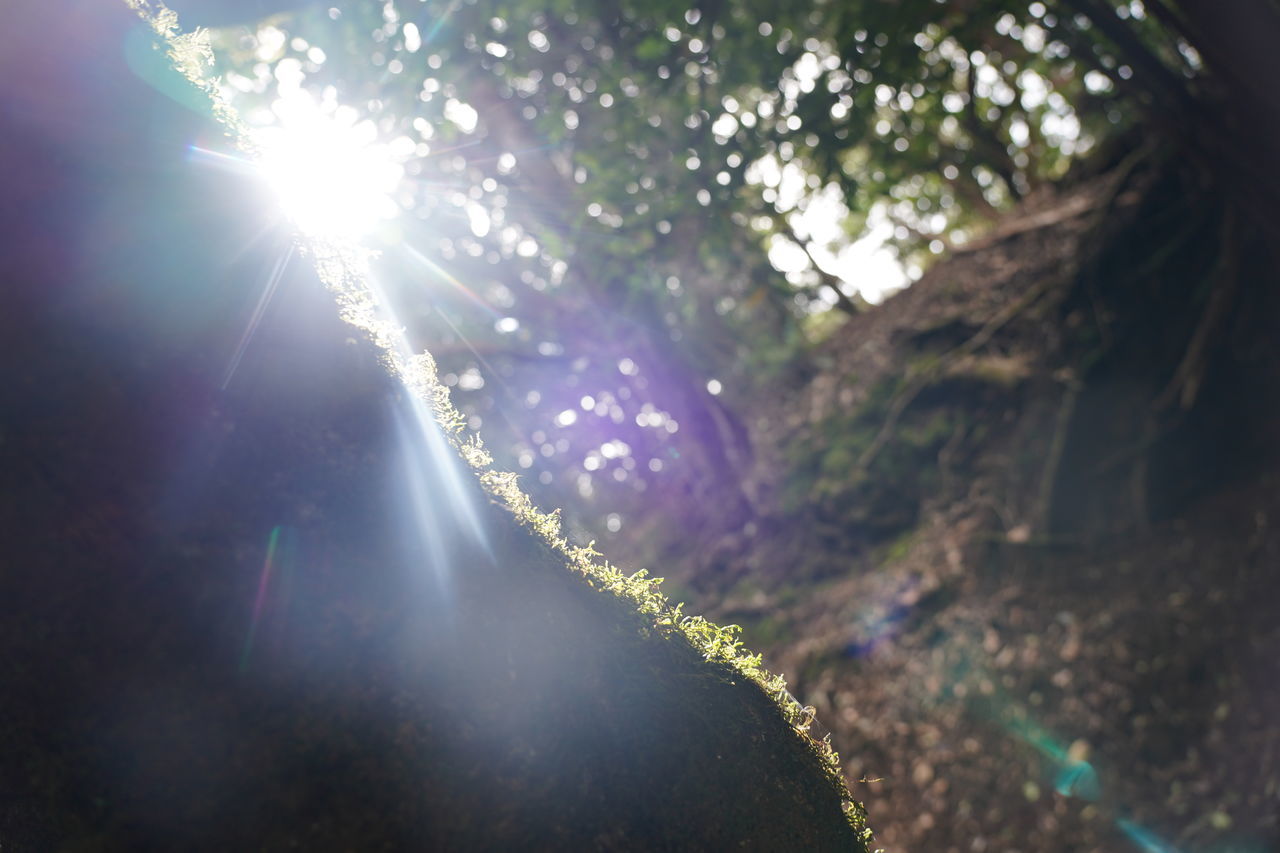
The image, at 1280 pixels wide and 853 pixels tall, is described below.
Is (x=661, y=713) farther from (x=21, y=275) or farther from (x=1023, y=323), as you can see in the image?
(x=1023, y=323)

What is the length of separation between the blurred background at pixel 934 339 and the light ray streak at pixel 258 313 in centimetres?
26

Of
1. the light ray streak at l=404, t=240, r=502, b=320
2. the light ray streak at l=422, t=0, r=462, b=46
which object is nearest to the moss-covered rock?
the light ray streak at l=422, t=0, r=462, b=46

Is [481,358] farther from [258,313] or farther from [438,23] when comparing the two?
[258,313]

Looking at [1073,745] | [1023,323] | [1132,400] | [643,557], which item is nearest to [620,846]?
[1073,745]

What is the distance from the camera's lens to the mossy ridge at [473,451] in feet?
5.77

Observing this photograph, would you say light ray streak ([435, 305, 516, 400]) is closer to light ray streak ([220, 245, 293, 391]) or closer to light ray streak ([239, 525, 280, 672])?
light ray streak ([220, 245, 293, 391])

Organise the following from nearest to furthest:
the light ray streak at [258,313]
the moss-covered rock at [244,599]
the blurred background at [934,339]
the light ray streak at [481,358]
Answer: the moss-covered rock at [244,599], the light ray streak at [258,313], the blurred background at [934,339], the light ray streak at [481,358]

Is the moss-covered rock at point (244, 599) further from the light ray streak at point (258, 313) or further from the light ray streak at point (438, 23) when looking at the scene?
the light ray streak at point (438, 23)

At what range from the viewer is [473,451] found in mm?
1864

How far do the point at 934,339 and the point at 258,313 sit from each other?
28.8 feet

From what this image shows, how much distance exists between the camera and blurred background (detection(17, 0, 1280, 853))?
4.96 meters

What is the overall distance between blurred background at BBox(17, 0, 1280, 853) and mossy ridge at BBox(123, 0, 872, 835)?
0.53ft

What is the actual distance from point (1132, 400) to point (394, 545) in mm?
6903

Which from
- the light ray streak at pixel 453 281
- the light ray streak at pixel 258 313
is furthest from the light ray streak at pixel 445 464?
the light ray streak at pixel 453 281
